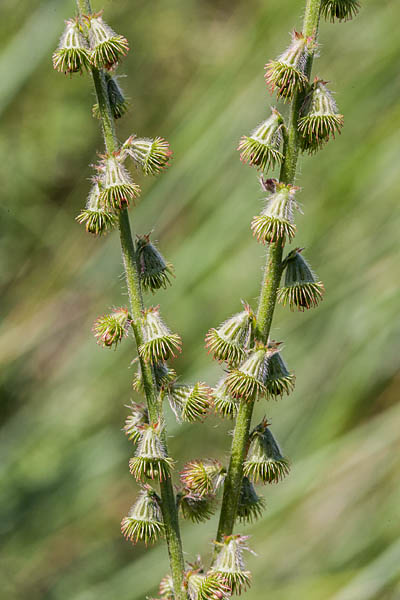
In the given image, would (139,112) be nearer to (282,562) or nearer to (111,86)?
(282,562)

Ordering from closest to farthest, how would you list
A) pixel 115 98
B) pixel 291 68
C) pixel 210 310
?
pixel 291 68, pixel 115 98, pixel 210 310

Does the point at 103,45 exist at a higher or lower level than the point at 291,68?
higher

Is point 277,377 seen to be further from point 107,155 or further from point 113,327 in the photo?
point 107,155

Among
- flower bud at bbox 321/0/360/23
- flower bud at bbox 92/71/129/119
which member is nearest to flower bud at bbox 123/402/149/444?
flower bud at bbox 92/71/129/119

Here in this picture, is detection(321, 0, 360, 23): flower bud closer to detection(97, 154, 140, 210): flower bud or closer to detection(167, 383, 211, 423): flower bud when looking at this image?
detection(97, 154, 140, 210): flower bud

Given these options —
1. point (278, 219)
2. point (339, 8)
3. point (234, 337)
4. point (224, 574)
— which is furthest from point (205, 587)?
point (339, 8)

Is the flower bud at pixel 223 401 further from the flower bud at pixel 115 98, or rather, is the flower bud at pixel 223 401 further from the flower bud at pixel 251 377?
the flower bud at pixel 115 98
